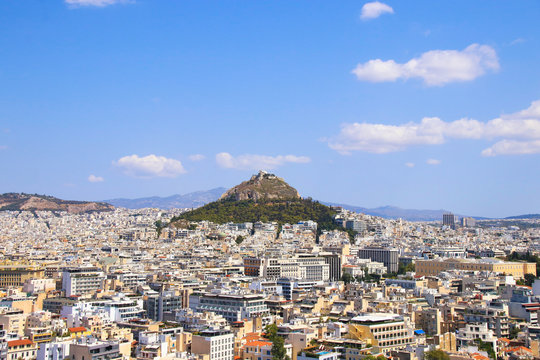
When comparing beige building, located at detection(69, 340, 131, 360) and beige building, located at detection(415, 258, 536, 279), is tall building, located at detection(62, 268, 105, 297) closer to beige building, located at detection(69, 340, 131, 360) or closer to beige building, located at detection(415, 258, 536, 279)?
beige building, located at detection(69, 340, 131, 360)

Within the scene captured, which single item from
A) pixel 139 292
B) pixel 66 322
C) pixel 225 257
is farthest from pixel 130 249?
pixel 66 322

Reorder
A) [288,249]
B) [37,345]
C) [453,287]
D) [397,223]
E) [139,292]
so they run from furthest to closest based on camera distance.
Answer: [397,223], [288,249], [453,287], [139,292], [37,345]

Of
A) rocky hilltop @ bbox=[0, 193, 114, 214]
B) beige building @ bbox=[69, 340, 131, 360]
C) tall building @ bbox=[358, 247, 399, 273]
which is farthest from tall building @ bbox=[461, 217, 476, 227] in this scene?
beige building @ bbox=[69, 340, 131, 360]

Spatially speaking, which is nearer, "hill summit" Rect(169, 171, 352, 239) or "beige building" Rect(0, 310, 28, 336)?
"beige building" Rect(0, 310, 28, 336)

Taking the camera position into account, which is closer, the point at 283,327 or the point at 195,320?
the point at 283,327

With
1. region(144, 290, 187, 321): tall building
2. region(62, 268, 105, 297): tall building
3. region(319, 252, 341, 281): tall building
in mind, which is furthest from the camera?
region(319, 252, 341, 281): tall building

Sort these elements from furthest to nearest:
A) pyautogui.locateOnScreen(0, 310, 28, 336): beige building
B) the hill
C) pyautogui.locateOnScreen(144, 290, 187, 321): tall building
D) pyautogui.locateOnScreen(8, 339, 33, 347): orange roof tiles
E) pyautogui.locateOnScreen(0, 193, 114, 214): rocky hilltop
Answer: pyautogui.locateOnScreen(0, 193, 114, 214): rocky hilltop, the hill, pyautogui.locateOnScreen(144, 290, 187, 321): tall building, pyautogui.locateOnScreen(0, 310, 28, 336): beige building, pyautogui.locateOnScreen(8, 339, 33, 347): orange roof tiles

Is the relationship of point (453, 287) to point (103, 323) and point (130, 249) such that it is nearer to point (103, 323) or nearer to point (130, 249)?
point (103, 323)
